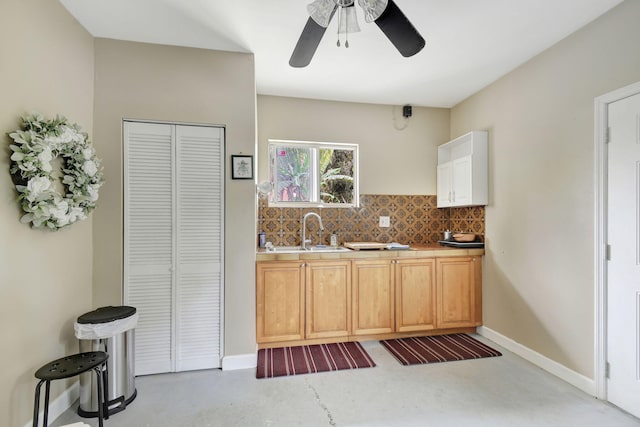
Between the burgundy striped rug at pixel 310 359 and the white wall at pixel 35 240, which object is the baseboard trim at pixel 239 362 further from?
the white wall at pixel 35 240

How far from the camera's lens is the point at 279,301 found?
2887mm

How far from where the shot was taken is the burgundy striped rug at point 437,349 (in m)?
2.76

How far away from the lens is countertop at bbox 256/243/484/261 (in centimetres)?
286

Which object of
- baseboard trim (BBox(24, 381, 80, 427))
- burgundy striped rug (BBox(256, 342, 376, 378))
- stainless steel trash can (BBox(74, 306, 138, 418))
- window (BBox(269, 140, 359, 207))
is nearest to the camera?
baseboard trim (BBox(24, 381, 80, 427))

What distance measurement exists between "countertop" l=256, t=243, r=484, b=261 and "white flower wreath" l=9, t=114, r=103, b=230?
4.65ft

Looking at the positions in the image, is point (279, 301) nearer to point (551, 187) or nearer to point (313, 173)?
point (313, 173)


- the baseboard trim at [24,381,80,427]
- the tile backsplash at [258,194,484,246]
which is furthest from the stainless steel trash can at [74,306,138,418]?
the tile backsplash at [258,194,484,246]

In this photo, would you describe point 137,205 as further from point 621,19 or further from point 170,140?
point 621,19

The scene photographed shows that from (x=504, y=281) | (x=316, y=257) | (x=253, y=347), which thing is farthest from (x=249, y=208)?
(x=504, y=281)

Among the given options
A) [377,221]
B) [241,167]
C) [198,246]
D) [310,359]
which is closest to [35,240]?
[198,246]

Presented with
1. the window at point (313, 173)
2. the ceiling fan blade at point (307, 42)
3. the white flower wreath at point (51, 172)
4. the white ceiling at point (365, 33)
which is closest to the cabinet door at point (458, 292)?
the window at point (313, 173)

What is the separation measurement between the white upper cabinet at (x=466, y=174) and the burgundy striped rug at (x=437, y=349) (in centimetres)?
146

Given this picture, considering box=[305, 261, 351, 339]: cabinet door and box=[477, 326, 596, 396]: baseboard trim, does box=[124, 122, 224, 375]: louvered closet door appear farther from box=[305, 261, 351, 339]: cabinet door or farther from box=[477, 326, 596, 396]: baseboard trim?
box=[477, 326, 596, 396]: baseboard trim

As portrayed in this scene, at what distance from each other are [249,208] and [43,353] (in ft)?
5.29
